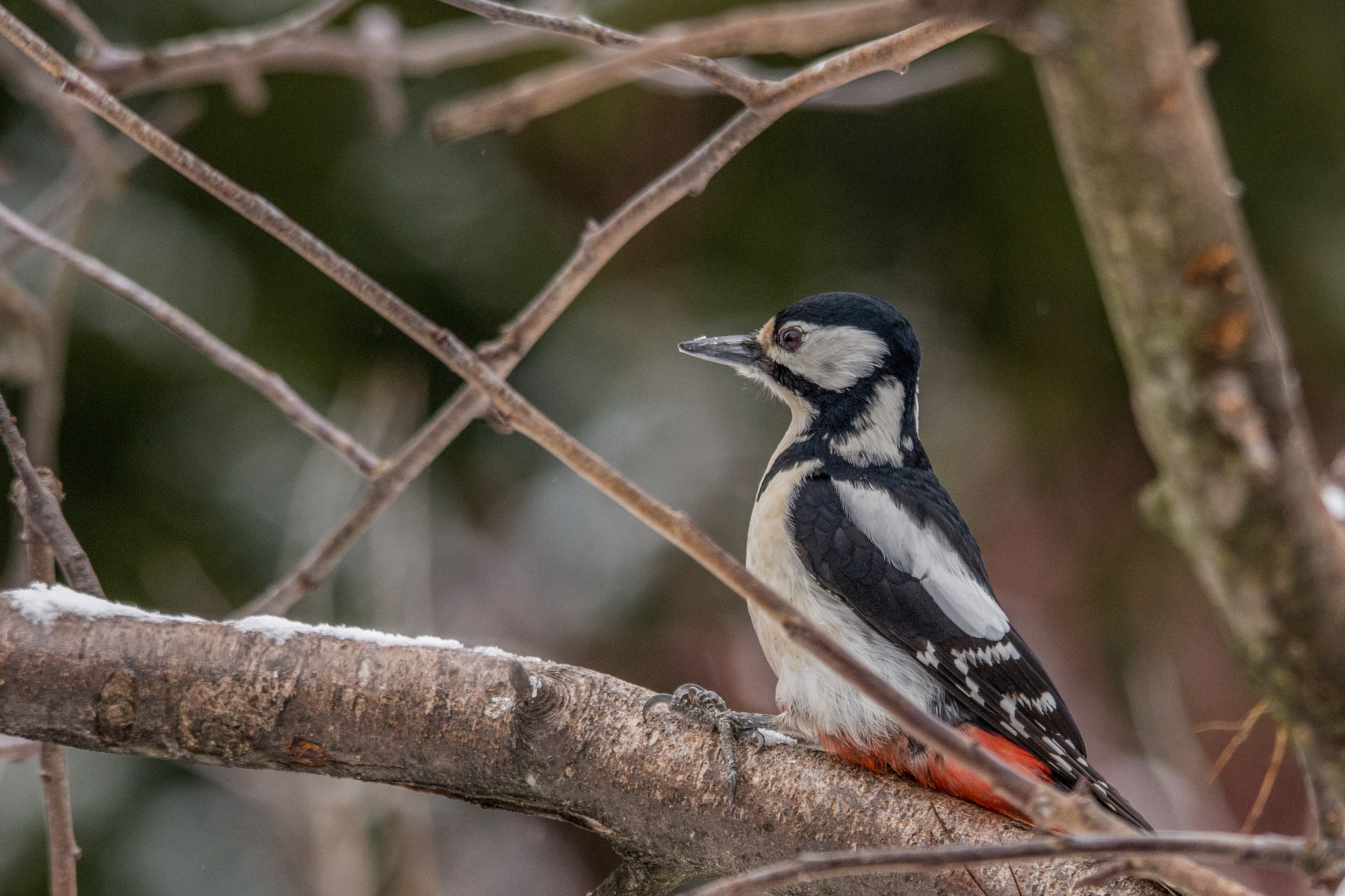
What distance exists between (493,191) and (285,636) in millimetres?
2705

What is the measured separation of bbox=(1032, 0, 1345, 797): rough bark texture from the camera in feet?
2.05

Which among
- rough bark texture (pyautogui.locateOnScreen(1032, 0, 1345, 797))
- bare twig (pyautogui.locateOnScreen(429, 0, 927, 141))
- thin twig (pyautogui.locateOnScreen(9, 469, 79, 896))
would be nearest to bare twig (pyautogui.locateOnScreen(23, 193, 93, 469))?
thin twig (pyautogui.locateOnScreen(9, 469, 79, 896))

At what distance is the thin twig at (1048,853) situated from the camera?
747 millimetres

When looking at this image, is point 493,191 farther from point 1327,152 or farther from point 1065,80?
point 1065,80

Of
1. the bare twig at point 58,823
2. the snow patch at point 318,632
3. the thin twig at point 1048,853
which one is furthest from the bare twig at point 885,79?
the bare twig at point 58,823

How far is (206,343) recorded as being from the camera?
1.74 metres

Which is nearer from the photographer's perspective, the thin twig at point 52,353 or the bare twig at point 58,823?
the bare twig at point 58,823

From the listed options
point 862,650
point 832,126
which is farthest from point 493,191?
point 862,650

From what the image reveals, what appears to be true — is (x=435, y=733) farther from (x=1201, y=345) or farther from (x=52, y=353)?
(x=52, y=353)

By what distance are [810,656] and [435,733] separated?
0.65 metres

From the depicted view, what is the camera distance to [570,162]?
4.05 metres

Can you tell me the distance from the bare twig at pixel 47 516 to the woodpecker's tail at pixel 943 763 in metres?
1.08

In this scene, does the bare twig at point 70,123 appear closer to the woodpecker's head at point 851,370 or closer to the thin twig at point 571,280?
the thin twig at point 571,280

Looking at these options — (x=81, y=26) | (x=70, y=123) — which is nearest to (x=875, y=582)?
(x=81, y=26)
